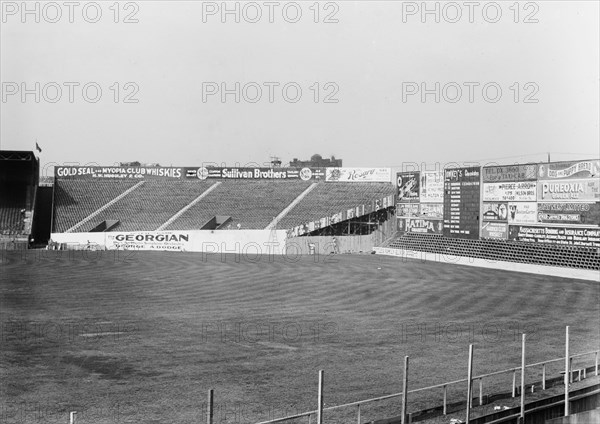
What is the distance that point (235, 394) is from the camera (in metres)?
14.2

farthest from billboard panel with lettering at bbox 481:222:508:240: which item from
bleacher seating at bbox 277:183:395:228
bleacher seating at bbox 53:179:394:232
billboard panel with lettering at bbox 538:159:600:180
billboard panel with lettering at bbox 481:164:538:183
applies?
bleacher seating at bbox 53:179:394:232

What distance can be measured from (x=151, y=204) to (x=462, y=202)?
103 ft

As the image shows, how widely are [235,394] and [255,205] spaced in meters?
54.2

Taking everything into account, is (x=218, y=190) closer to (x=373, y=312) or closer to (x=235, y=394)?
(x=373, y=312)

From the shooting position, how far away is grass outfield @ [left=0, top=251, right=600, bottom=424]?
1383 cm

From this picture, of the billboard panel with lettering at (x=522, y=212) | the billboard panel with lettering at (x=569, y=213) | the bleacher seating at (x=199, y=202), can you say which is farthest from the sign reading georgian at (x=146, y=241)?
the billboard panel with lettering at (x=569, y=213)

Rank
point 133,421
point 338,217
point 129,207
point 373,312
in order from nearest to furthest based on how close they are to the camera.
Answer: point 133,421 → point 373,312 → point 338,217 → point 129,207

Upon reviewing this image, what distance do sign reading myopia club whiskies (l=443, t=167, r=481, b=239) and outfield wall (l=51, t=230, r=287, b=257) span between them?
1353cm

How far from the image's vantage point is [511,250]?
150 ft

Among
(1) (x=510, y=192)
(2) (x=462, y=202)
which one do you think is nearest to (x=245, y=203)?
(2) (x=462, y=202)

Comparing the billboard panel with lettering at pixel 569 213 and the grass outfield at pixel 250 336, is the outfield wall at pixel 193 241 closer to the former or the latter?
the grass outfield at pixel 250 336

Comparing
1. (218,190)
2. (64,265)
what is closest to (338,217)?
(218,190)

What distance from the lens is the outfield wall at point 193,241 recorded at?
185ft

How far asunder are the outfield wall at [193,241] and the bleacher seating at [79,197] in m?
7.10
